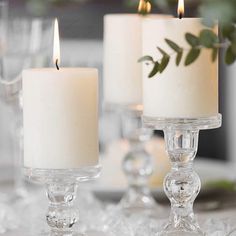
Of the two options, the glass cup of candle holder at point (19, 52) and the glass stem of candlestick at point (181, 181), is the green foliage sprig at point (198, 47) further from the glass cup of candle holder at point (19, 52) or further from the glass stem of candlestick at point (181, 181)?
the glass cup of candle holder at point (19, 52)

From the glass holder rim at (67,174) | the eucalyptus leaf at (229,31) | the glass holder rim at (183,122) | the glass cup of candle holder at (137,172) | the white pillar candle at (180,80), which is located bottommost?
the glass cup of candle holder at (137,172)

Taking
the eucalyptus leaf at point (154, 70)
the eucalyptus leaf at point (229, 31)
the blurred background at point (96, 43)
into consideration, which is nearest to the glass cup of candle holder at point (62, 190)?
the eucalyptus leaf at point (154, 70)

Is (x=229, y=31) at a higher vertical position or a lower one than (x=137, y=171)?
higher

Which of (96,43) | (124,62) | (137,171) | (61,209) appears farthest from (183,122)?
(96,43)

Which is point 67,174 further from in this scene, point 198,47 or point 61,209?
point 198,47

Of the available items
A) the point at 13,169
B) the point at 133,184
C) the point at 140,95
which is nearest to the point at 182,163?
the point at 140,95

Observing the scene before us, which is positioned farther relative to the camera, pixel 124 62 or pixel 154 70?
pixel 124 62

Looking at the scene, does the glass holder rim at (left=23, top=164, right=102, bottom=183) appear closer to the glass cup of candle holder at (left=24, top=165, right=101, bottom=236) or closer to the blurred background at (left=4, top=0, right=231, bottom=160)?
the glass cup of candle holder at (left=24, top=165, right=101, bottom=236)

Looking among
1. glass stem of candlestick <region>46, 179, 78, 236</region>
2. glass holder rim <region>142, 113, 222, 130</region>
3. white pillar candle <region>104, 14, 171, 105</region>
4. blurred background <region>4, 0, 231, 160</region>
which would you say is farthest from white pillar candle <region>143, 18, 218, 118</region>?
blurred background <region>4, 0, 231, 160</region>

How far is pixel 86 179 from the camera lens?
86 cm

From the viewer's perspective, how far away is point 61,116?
849mm

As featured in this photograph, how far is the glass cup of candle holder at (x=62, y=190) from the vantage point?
854 millimetres

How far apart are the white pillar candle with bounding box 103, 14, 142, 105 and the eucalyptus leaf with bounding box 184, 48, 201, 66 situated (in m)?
0.34

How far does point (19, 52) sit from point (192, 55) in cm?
48
